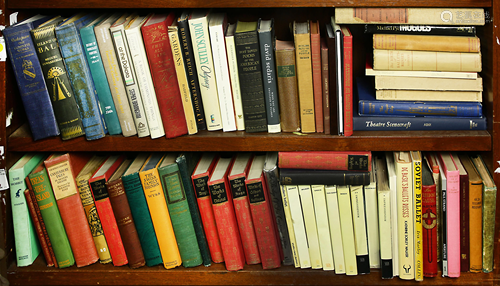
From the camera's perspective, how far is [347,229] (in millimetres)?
1174

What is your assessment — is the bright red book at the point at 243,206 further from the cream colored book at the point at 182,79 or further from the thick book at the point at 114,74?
the thick book at the point at 114,74

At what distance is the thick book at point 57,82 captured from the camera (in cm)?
106

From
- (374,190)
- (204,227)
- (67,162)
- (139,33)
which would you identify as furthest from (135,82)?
(374,190)

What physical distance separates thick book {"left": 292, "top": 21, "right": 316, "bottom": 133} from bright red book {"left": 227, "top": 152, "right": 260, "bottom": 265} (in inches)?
8.2

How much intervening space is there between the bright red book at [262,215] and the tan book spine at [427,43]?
1.48 feet

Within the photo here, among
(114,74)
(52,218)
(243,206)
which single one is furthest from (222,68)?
(52,218)

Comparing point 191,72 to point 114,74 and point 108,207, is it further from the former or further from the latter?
point 108,207

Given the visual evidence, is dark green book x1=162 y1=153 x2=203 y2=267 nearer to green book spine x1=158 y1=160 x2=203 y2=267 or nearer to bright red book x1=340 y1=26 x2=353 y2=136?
green book spine x1=158 y1=160 x2=203 y2=267

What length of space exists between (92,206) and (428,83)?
97 cm

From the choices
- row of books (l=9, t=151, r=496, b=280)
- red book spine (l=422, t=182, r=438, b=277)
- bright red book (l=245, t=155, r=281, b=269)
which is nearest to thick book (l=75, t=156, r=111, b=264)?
row of books (l=9, t=151, r=496, b=280)

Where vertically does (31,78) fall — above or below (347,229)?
above

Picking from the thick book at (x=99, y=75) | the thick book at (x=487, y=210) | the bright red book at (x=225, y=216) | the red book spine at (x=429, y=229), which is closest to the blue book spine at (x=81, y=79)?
the thick book at (x=99, y=75)

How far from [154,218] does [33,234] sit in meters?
0.37

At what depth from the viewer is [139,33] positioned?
1.05 meters
